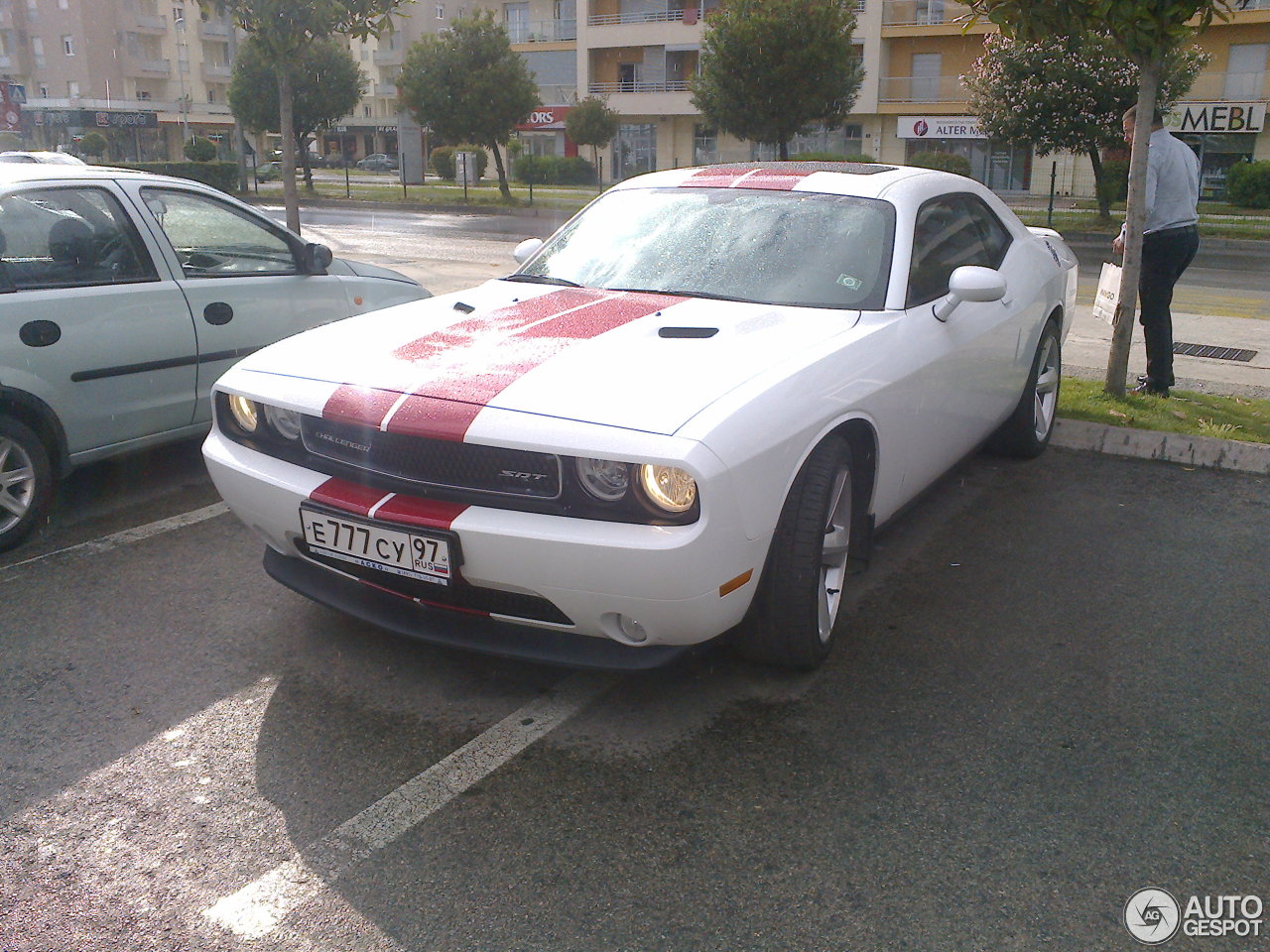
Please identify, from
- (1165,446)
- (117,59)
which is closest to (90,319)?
(1165,446)

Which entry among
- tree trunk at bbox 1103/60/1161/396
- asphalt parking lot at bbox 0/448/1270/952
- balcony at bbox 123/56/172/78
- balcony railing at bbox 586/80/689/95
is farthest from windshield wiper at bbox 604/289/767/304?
balcony at bbox 123/56/172/78

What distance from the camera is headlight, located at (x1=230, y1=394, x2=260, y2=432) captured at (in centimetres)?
380

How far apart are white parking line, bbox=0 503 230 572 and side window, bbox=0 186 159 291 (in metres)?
1.07

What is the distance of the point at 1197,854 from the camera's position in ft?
9.04

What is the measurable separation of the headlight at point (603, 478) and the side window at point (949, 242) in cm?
167

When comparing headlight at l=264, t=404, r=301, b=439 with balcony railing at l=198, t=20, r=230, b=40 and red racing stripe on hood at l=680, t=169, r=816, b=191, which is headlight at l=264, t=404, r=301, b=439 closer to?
red racing stripe on hood at l=680, t=169, r=816, b=191

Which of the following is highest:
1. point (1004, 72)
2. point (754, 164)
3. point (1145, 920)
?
point (1004, 72)

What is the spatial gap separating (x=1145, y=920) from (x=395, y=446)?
2203mm

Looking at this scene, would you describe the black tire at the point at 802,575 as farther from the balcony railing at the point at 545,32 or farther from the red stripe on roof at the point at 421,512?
the balcony railing at the point at 545,32

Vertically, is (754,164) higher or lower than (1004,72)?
lower

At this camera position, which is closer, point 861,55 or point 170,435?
point 170,435

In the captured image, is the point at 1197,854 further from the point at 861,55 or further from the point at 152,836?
the point at 861,55

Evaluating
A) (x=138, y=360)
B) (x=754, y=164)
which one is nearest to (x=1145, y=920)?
(x=754, y=164)

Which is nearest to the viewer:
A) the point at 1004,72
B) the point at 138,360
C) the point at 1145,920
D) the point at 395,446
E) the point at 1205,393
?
the point at 1145,920
